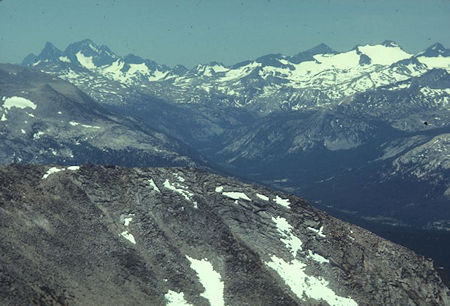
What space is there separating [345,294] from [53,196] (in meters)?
97.7

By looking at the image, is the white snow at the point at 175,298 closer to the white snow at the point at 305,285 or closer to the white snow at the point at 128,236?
the white snow at the point at 128,236

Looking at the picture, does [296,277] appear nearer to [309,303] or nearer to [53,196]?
[309,303]

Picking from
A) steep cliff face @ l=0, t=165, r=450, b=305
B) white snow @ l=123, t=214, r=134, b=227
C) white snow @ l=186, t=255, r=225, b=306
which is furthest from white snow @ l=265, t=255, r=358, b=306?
white snow @ l=123, t=214, r=134, b=227

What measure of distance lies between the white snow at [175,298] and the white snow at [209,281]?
6.37m

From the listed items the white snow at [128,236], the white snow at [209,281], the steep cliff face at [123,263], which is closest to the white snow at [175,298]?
the steep cliff face at [123,263]

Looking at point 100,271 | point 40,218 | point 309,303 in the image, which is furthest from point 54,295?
point 309,303

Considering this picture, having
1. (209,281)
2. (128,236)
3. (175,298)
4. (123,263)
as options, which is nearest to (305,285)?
(209,281)

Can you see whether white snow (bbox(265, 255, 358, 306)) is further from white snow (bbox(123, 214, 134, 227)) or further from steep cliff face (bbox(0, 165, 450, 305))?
white snow (bbox(123, 214, 134, 227))

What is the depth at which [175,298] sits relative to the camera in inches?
6821

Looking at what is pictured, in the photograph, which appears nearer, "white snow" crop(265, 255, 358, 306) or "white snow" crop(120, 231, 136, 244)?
"white snow" crop(265, 255, 358, 306)

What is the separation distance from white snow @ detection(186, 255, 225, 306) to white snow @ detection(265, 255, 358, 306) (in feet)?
67.2

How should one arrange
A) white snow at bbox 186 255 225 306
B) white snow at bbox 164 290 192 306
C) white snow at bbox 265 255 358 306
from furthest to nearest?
1. white snow at bbox 265 255 358 306
2. white snow at bbox 186 255 225 306
3. white snow at bbox 164 290 192 306

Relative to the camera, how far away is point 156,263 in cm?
18425

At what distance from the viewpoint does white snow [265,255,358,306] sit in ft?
623
